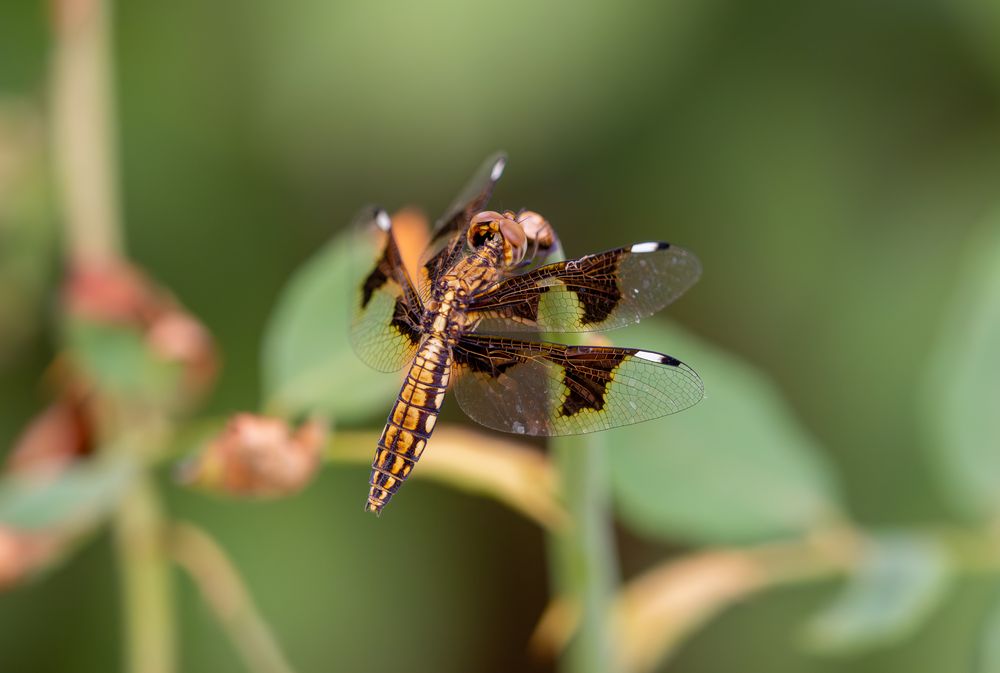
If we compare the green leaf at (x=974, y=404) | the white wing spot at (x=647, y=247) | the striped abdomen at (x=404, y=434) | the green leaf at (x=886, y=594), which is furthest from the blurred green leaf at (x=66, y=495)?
the green leaf at (x=974, y=404)

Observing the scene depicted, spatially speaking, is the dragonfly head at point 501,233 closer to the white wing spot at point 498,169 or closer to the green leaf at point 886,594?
the white wing spot at point 498,169

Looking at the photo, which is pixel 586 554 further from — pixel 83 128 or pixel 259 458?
pixel 83 128

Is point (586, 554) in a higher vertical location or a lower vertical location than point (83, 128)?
lower

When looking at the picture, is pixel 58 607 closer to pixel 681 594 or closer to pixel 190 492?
pixel 190 492

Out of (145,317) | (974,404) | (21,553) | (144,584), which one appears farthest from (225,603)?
(974,404)

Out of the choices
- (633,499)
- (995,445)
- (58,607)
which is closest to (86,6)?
Answer: (58,607)

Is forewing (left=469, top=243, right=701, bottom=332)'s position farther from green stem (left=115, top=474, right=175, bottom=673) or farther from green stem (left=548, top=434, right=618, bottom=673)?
green stem (left=115, top=474, right=175, bottom=673)

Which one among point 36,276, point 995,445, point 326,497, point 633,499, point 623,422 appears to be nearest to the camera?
point 623,422
